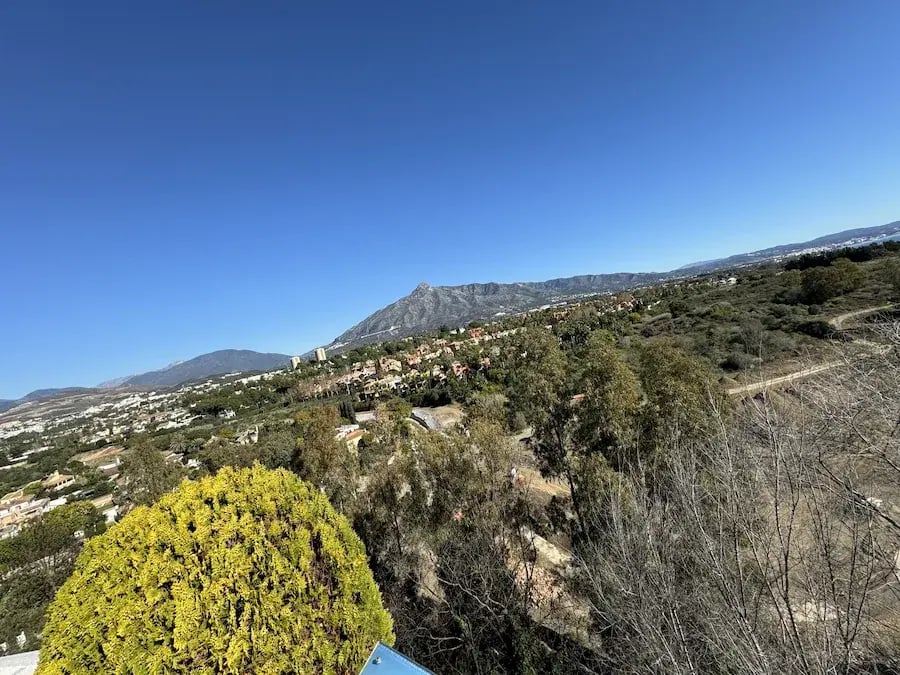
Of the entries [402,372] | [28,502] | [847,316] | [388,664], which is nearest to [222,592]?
[388,664]

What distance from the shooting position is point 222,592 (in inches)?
146

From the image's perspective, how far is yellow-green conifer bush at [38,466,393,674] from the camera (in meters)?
3.42

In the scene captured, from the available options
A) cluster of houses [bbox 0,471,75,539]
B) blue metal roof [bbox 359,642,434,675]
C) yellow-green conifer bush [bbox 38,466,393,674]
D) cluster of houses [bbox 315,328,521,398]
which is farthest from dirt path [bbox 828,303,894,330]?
cluster of houses [bbox 0,471,75,539]

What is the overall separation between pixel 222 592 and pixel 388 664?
250 centimetres

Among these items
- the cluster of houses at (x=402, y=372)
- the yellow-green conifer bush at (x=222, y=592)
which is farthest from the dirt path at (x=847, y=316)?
the yellow-green conifer bush at (x=222, y=592)

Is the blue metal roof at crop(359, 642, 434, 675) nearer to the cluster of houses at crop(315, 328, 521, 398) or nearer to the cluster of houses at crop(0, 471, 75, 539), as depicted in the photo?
the cluster of houses at crop(0, 471, 75, 539)

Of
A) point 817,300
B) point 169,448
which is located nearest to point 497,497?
point 817,300

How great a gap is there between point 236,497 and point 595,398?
26.2ft

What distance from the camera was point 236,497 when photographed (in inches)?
169

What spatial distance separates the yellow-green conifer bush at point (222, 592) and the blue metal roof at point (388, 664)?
2203 mm

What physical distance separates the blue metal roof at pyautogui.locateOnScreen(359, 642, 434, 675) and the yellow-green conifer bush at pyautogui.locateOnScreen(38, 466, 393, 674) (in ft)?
7.23

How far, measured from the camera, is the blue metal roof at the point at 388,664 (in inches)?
83.1

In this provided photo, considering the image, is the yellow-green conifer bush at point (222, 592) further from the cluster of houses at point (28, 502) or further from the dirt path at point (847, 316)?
the dirt path at point (847, 316)

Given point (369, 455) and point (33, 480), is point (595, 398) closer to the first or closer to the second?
point (369, 455)
